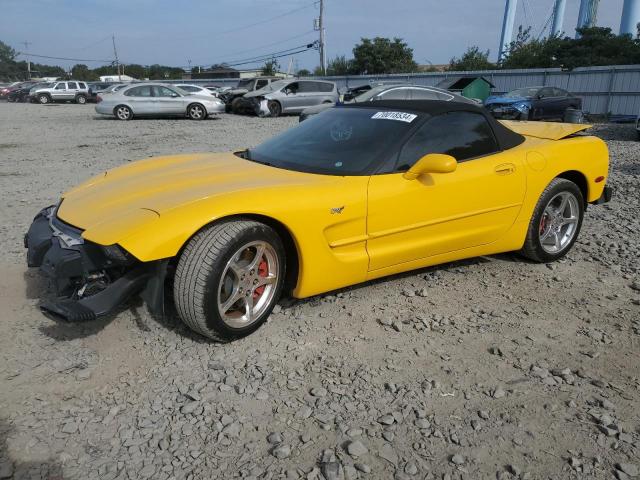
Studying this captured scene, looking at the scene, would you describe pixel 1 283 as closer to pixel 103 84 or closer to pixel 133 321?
pixel 133 321

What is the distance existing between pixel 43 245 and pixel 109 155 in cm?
739

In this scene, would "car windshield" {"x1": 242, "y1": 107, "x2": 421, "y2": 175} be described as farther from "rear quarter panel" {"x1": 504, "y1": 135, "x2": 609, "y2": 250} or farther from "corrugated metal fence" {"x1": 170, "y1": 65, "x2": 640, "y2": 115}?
"corrugated metal fence" {"x1": 170, "y1": 65, "x2": 640, "y2": 115}

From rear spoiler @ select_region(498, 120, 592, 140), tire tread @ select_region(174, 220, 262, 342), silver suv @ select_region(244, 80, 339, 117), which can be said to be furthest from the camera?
silver suv @ select_region(244, 80, 339, 117)

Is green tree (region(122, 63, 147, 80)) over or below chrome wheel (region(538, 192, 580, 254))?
over

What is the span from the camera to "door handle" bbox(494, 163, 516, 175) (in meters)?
3.67

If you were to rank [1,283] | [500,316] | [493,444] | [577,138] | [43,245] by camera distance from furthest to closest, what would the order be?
[577,138] → [1,283] → [500,316] → [43,245] → [493,444]

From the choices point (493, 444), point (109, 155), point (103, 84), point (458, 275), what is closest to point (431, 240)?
point (458, 275)

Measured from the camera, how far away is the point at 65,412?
2.31 m

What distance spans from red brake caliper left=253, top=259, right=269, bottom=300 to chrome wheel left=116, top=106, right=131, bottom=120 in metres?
17.1

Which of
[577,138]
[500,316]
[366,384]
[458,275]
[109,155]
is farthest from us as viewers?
[109,155]

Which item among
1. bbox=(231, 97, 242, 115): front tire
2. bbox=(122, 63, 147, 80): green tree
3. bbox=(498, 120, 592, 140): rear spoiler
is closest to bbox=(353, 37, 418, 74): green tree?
bbox=(231, 97, 242, 115): front tire

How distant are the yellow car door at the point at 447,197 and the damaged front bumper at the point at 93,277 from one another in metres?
1.36

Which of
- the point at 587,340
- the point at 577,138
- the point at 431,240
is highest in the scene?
the point at 577,138

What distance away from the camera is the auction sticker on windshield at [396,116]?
355cm
